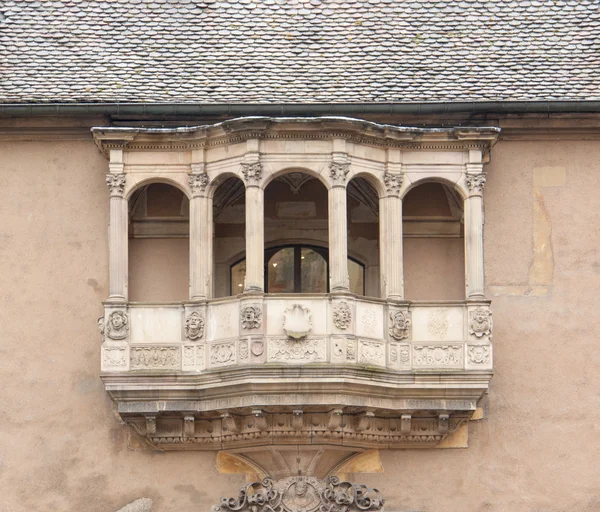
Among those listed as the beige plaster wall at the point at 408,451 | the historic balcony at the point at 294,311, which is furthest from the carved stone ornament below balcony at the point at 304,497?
the historic balcony at the point at 294,311

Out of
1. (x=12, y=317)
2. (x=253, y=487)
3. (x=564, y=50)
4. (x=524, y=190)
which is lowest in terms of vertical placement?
(x=253, y=487)

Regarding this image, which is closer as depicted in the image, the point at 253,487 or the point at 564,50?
the point at 253,487

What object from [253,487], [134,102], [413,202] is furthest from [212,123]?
[253,487]

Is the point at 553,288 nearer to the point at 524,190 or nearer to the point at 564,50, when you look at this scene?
the point at 524,190

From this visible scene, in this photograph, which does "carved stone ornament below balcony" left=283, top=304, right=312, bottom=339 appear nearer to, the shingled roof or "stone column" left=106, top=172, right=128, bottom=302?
"stone column" left=106, top=172, right=128, bottom=302

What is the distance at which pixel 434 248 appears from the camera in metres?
25.8

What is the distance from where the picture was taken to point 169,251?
25781 millimetres

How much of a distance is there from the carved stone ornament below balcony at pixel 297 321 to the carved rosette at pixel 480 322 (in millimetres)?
1998

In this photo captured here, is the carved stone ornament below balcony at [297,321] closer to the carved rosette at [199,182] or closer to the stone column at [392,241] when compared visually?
the stone column at [392,241]

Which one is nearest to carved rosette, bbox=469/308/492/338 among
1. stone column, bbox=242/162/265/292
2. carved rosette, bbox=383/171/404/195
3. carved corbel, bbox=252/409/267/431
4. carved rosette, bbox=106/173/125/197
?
carved rosette, bbox=383/171/404/195

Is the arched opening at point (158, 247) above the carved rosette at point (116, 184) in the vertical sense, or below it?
below

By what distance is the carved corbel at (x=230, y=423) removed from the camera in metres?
24.5

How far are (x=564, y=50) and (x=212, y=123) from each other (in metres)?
4.89

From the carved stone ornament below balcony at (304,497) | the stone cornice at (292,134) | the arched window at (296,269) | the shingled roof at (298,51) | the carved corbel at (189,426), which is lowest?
the carved stone ornament below balcony at (304,497)
